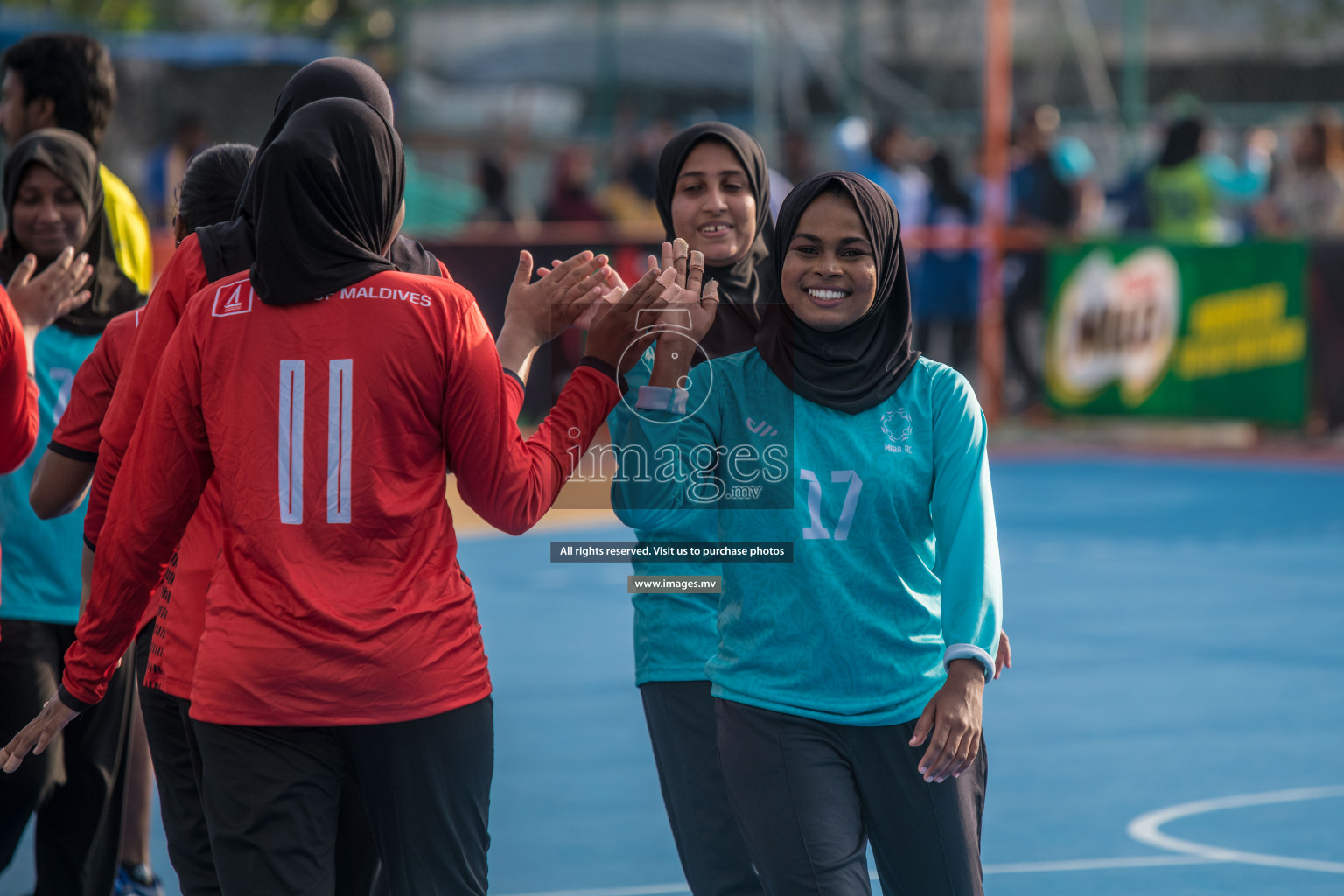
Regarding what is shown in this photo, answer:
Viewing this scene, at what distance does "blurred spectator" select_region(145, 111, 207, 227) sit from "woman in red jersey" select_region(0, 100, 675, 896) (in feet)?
46.0

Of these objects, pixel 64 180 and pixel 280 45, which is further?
pixel 280 45

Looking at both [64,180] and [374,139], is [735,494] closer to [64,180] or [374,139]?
[374,139]

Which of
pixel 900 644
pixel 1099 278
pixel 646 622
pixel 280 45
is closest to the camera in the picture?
pixel 900 644

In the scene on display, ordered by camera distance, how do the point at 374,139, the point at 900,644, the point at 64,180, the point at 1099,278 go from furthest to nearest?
1. the point at 1099,278
2. the point at 64,180
3. the point at 900,644
4. the point at 374,139

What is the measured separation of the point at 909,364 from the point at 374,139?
1.12m

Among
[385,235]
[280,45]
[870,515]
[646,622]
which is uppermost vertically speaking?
[280,45]

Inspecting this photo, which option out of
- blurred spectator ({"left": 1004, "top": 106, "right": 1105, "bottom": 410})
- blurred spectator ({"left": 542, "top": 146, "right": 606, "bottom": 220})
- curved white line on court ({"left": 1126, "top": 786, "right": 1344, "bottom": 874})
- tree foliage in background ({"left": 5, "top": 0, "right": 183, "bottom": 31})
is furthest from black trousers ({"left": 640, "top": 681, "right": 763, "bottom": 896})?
tree foliage in background ({"left": 5, "top": 0, "right": 183, "bottom": 31})

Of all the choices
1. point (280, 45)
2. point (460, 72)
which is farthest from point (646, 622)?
point (460, 72)

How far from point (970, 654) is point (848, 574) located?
287 millimetres

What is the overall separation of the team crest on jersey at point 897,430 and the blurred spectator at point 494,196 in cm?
1465

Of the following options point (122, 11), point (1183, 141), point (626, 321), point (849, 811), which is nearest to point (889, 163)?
point (1183, 141)

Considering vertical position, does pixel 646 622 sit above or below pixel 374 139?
below

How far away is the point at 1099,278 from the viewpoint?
53.6 feet

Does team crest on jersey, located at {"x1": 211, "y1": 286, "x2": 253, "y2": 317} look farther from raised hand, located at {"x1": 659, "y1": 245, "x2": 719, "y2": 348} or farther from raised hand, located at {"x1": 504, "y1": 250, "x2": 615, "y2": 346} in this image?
raised hand, located at {"x1": 659, "y1": 245, "x2": 719, "y2": 348}
